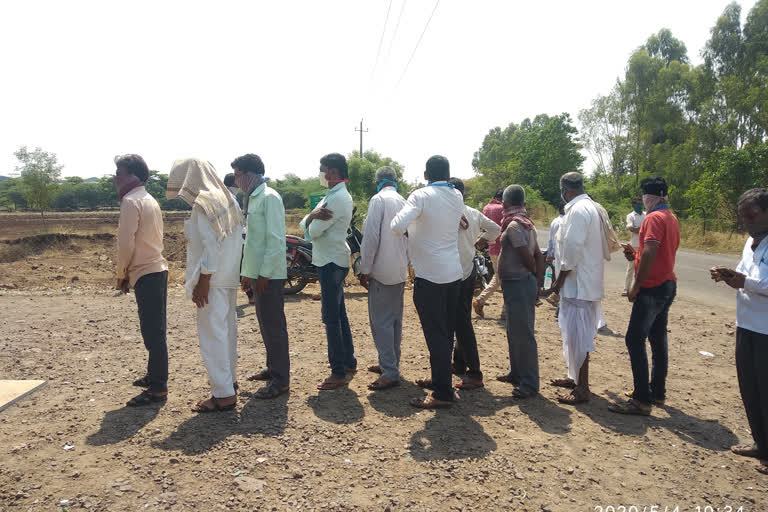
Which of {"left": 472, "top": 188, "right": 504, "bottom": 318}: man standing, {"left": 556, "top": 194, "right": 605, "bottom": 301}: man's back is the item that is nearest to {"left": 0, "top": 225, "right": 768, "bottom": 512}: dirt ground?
{"left": 556, "top": 194, "right": 605, "bottom": 301}: man's back

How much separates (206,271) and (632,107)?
131 feet

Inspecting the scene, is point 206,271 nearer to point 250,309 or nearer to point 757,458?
point 757,458

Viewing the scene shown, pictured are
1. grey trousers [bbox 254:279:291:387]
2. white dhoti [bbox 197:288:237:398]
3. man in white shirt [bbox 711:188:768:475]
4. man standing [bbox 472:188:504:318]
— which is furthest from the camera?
man standing [bbox 472:188:504:318]

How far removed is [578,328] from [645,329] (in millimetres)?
489

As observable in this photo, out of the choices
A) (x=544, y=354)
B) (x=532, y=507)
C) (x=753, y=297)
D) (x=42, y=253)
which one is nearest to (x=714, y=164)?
(x=544, y=354)

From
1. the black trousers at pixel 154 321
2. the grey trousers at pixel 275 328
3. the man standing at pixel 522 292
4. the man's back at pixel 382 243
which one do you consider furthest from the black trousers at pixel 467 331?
the black trousers at pixel 154 321

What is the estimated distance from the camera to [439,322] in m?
3.79

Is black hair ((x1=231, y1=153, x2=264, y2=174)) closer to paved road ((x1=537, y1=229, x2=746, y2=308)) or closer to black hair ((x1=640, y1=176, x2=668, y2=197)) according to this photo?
black hair ((x1=640, y1=176, x2=668, y2=197))

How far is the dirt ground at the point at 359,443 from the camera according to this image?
2754 mm

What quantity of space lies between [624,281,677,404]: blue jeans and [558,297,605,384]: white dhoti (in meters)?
0.29

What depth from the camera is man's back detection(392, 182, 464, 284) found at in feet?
12.3

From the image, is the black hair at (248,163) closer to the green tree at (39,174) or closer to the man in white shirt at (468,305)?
the man in white shirt at (468,305)

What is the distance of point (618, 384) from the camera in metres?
4.61

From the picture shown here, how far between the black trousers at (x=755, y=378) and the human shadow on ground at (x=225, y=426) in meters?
3.10
